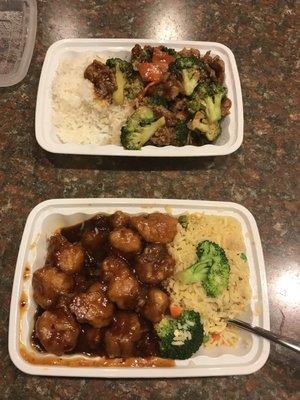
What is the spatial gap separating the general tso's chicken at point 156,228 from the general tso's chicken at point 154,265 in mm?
53

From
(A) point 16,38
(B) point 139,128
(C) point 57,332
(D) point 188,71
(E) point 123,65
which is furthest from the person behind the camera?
(A) point 16,38

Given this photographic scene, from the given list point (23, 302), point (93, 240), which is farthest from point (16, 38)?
point (23, 302)

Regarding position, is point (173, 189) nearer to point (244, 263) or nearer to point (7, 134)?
point (244, 263)

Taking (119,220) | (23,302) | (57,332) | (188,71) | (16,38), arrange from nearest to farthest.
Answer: (57,332)
(23,302)
(119,220)
(188,71)
(16,38)

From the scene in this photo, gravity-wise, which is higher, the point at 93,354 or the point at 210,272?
the point at 210,272

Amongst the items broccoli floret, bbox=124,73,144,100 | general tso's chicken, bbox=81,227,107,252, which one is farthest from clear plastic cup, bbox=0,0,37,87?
general tso's chicken, bbox=81,227,107,252

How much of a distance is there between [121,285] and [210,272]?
1.69 ft

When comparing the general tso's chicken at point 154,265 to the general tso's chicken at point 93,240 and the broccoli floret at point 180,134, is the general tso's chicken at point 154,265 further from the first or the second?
the broccoli floret at point 180,134

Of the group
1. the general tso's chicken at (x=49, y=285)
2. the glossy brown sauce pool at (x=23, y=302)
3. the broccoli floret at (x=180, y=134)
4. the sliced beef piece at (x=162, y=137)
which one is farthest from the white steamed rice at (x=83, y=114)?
the glossy brown sauce pool at (x=23, y=302)

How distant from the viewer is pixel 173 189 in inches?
120

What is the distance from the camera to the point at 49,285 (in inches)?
95.3

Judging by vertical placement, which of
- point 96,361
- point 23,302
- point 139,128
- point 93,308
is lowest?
point 96,361

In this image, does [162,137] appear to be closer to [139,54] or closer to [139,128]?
[139,128]

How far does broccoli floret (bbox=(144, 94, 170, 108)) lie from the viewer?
10.0 ft
